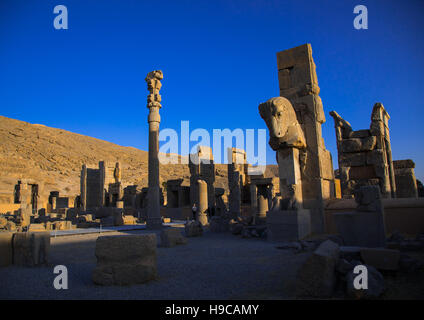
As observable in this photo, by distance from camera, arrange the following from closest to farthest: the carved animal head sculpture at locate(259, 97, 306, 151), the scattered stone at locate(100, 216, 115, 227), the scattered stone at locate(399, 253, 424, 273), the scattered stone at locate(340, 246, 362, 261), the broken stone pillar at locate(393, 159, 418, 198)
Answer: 1. the scattered stone at locate(399, 253, 424, 273)
2. the scattered stone at locate(340, 246, 362, 261)
3. the carved animal head sculpture at locate(259, 97, 306, 151)
4. the broken stone pillar at locate(393, 159, 418, 198)
5. the scattered stone at locate(100, 216, 115, 227)

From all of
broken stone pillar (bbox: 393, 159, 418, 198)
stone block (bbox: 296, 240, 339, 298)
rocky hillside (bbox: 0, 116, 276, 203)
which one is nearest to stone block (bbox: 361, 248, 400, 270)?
stone block (bbox: 296, 240, 339, 298)

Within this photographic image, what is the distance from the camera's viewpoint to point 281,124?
8164 mm

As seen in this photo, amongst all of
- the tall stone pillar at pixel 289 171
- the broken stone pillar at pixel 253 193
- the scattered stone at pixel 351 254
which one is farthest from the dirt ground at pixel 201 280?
the broken stone pillar at pixel 253 193

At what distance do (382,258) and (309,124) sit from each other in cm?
585

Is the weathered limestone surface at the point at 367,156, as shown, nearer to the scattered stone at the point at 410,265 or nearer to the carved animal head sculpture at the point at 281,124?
the carved animal head sculpture at the point at 281,124

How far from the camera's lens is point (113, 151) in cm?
7638

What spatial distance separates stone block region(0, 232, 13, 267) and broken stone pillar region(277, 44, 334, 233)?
23.1 ft

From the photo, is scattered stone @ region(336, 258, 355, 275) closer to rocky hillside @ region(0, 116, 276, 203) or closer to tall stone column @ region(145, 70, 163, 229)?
tall stone column @ region(145, 70, 163, 229)

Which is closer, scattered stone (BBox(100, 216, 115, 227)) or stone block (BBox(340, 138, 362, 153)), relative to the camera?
stone block (BBox(340, 138, 362, 153))

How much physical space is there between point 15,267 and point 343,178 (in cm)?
1054

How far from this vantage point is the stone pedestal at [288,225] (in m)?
7.56

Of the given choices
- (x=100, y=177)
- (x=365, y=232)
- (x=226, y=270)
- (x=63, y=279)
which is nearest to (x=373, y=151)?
(x=365, y=232)

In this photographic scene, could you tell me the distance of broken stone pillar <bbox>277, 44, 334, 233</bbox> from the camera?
861 cm

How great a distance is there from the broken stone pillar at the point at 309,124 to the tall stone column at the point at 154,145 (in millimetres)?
6956
